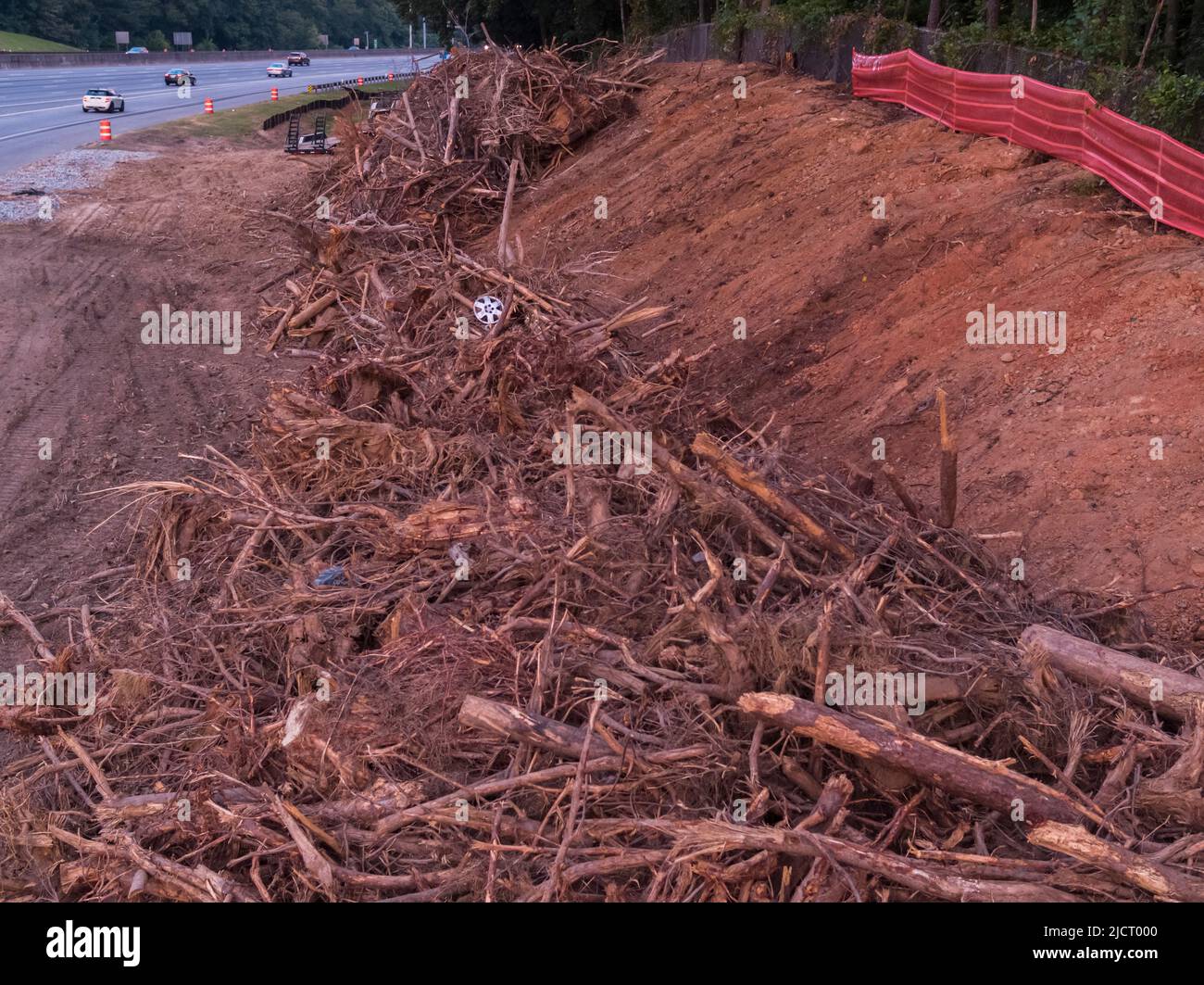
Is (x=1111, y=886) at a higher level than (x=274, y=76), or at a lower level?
lower

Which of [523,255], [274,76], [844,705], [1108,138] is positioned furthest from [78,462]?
[274,76]

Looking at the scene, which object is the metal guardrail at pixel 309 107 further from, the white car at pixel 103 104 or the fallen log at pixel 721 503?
the fallen log at pixel 721 503

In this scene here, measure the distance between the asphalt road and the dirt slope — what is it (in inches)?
630

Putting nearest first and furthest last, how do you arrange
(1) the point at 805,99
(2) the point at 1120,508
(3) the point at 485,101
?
(2) the point at 1120,508, (1) the point at 805,99, (3) the point at 485,101

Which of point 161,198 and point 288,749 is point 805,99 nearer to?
point 161,198

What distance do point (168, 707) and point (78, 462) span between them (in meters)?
4.83

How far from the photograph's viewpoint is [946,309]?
10.1m

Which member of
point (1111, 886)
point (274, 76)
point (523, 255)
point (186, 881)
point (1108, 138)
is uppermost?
point (274, 76)

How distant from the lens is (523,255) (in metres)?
10.8

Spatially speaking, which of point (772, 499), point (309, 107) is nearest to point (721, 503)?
point (772, 499)

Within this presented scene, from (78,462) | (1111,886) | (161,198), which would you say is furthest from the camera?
(161,198)

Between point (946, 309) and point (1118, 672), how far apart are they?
216 inches

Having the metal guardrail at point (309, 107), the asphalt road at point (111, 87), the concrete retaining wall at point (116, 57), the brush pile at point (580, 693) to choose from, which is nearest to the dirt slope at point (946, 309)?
the brush pile at point (580, 693)

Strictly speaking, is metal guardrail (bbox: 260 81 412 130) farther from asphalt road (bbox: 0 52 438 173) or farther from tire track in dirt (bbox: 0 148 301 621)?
tire track in dirt (bbox: 0 148 301 621)
